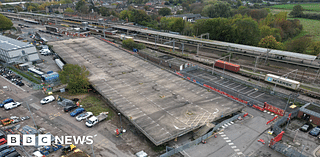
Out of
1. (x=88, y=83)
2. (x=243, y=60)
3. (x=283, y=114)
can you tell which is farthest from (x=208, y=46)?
(x=88, y=83)

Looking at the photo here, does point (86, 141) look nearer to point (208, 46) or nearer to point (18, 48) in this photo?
point (18, 48)

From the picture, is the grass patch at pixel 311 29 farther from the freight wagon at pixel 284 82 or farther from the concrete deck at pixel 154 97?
the concrete deck at pixel 154 97

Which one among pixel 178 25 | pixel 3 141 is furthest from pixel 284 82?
pixel 178 25

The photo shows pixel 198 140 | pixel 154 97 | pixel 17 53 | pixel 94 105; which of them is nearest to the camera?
pixel 198 140

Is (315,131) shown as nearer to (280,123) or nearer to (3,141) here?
(280,123)

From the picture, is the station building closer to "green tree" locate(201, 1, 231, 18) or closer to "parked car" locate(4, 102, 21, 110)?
"parked car" locate(4, 102, 21, 110)

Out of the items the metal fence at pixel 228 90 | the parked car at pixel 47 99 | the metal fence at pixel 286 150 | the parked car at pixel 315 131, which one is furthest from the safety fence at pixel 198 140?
the parked car at pixel 47 99
